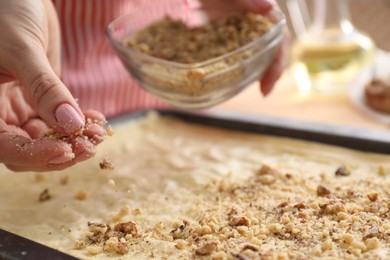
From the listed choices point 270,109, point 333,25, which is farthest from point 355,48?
point 270,109

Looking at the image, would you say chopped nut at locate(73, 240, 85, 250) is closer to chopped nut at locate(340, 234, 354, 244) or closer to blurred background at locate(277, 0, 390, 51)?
chopped nut at locate(340, 234, 354, 244)

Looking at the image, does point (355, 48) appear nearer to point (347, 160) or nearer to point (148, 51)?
point (347, 160)

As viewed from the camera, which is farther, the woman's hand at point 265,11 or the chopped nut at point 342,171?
the woman's hand at point 265,11

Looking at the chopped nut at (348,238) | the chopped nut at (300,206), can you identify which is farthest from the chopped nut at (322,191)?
the chopped nut at (348,238)

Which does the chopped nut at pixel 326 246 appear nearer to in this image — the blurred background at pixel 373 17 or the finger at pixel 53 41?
the finger at pixel 53 41

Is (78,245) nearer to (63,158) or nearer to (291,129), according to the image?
(63,158)

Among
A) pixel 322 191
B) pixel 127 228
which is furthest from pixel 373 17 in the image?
pixel 127 228
